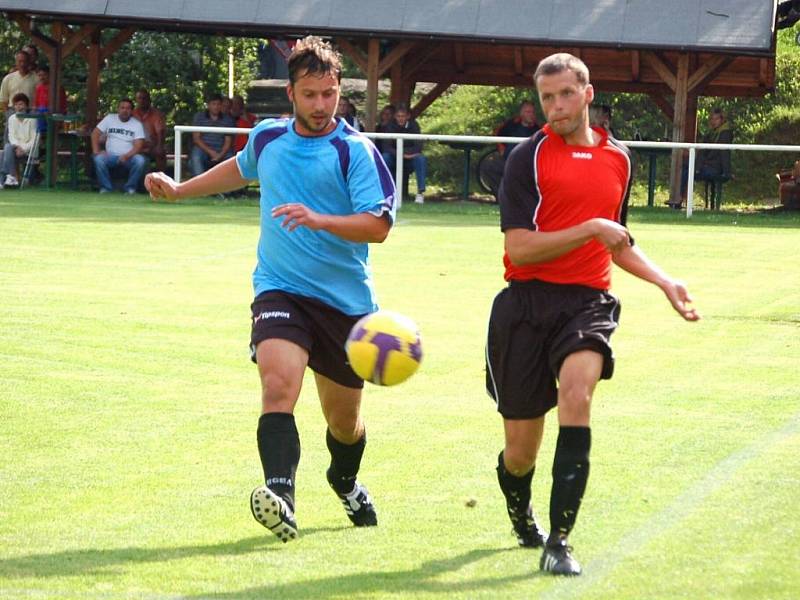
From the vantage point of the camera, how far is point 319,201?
675 centimetres

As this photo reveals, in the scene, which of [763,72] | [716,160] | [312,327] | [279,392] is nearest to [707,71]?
[716,160]

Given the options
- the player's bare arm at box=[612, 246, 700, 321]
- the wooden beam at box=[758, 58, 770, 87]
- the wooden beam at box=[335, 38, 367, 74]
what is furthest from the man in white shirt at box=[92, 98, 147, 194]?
the player's bare arm at box=[612, 246, 700, 321]

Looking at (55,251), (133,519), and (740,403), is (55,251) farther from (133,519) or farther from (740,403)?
(133,519)

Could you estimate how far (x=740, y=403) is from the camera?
10039 mm

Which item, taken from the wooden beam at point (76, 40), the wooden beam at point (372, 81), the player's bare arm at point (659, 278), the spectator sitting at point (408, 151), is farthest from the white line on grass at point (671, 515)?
the wooden beam at point (76, 40)

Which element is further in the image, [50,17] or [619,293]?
[50,17]

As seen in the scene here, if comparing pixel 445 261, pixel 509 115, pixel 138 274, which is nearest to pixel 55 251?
pixel 138 274

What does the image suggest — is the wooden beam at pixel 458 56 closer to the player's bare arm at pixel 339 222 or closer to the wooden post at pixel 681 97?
the wooden post at pixel 681 97

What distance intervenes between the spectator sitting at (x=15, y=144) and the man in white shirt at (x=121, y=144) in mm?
1396

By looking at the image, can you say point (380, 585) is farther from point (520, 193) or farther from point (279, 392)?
point (520, 193)

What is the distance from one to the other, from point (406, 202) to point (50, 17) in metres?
7.36

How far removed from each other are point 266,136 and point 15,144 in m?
21.7

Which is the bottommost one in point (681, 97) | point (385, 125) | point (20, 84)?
point (385, 125)

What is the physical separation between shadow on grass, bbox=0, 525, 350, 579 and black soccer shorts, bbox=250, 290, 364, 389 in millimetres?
748
